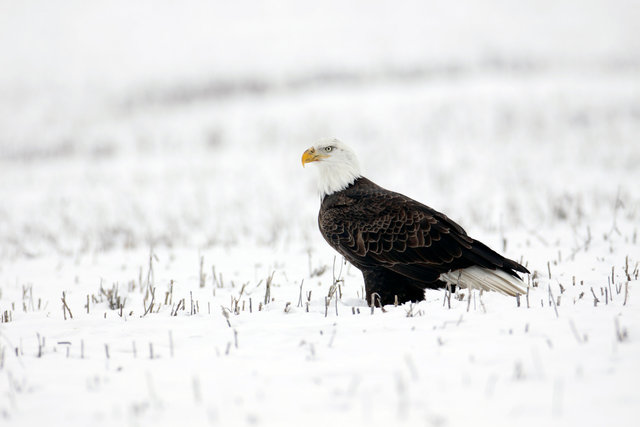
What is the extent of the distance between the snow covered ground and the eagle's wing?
1.49 ft

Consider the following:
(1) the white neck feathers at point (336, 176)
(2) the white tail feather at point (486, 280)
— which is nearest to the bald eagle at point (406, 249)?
(2) the white tail feather at point (486, 280)

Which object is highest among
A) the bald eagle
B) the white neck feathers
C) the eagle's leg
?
the white neck feathers

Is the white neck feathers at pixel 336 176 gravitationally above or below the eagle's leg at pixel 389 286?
above

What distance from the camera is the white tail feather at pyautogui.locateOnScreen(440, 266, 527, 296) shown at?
414 centimetres

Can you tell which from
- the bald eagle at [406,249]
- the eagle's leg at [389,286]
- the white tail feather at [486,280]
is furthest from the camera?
the eagle's leg at [389,286]

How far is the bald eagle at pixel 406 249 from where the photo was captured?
4.32m

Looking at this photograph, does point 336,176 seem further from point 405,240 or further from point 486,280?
point 486,280

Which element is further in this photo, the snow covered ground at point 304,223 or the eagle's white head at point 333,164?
the eagle's white head at point 333,164

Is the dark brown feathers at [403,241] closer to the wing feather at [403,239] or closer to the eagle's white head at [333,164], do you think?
the wing feather at [403,239]

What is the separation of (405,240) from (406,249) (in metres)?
0.08

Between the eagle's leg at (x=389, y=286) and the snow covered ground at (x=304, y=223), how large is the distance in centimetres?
23

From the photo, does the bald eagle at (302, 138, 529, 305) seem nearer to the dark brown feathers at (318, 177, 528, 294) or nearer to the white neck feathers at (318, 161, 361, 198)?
the dark brown feathers at (318, 177, 528, 294)

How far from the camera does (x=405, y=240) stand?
4.48 m

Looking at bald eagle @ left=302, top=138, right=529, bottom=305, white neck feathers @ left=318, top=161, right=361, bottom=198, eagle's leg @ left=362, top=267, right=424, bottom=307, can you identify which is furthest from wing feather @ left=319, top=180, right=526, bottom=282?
white neck feathers @ left=318, top=161, right=361, bottom=198
